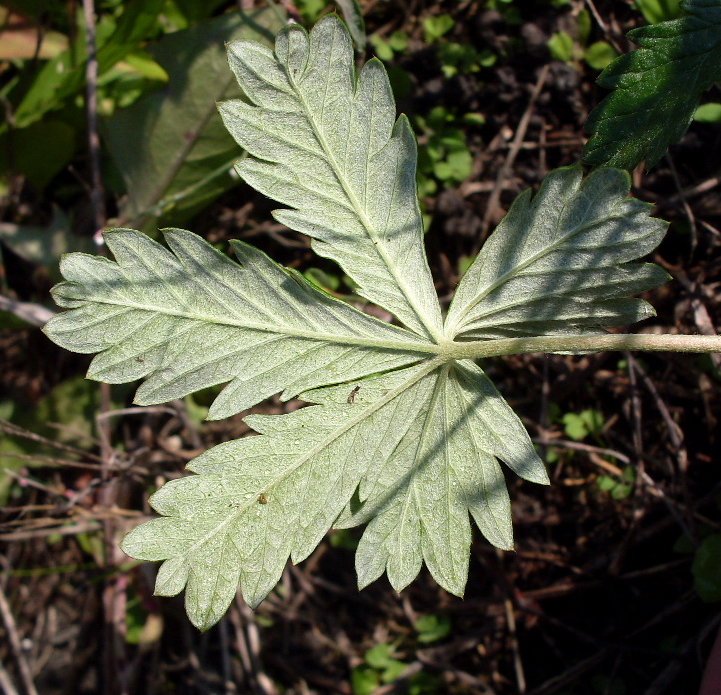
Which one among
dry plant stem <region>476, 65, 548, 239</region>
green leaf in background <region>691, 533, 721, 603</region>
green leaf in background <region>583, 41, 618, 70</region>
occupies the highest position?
green leaf in background <region>583, 41, 618, 70</region>

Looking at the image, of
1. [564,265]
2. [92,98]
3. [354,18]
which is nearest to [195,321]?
[564,265]

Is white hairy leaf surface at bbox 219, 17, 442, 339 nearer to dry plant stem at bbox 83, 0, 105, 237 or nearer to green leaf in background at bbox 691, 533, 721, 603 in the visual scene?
dry plant stem at bbox 83, 0, 105, 237

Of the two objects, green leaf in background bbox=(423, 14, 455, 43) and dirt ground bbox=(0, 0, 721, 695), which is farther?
green leaf in background bbox=(423, 14, 455, 43)

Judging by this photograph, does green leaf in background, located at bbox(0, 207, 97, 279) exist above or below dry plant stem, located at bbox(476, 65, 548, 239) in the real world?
above

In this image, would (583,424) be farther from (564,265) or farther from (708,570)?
(564,265)

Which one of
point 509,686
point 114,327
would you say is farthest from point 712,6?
point 509,686

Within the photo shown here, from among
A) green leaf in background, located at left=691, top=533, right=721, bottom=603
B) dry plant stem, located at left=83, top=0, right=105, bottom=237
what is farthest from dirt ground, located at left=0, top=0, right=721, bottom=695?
dry plant stem, located at left=83, top=0, right=105, bottom=237

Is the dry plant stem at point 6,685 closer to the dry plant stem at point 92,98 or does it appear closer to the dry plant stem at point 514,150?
the dry plant stem at point 92,98
